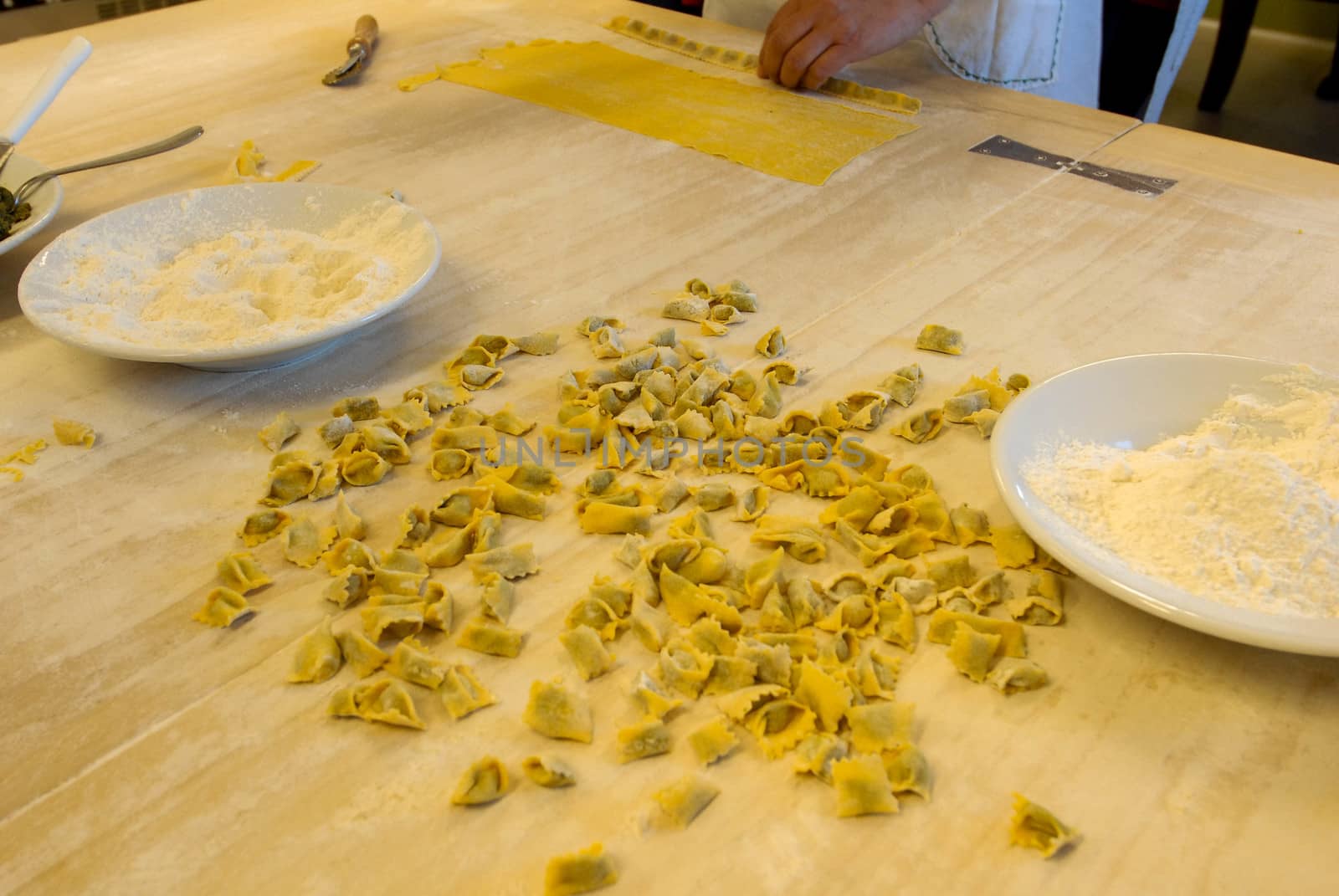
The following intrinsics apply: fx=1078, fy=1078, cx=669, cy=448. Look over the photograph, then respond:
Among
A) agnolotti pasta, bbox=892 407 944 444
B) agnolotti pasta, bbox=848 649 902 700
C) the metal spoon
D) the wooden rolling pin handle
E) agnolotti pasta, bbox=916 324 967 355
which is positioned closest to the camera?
agnolotti pasta, bbox=848 649 902 700

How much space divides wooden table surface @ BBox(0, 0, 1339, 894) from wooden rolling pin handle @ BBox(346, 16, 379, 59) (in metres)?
0.11

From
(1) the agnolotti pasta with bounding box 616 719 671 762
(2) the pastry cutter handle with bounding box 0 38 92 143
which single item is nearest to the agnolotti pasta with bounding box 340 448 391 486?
(1) the agnolotti pasta with bounding box 616 719 671 762

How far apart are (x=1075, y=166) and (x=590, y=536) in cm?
86

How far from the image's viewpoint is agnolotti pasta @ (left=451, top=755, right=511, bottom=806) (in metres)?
0.55

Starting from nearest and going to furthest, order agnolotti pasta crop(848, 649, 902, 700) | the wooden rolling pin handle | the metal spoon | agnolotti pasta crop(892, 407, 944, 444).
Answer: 1. agnolotti pasta crop(848, 649, 902, 700)
2. agnolotti pasta crop(892, 407, 944, 444)
3. the metal spoon
4. the wooden rolling pin handle

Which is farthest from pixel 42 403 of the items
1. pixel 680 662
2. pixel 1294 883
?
pixel 1294 883

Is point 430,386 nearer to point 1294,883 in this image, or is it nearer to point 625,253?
point 625,253

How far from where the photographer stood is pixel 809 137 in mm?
1382

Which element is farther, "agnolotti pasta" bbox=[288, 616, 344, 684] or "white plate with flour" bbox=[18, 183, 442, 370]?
"white plate with flour" bbox=[18, 183, 442, 370]

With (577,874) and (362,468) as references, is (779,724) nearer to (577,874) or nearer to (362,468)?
(577,874)

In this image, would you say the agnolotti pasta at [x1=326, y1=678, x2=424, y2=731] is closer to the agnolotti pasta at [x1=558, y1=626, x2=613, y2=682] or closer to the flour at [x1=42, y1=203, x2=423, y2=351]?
the agnolotti pasta at [x1=558, y1=626, x2=613, y2=682]

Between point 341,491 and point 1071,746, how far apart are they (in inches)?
20.6

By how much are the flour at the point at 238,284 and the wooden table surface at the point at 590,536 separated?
6 centimetres

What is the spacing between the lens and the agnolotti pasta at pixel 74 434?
2.80 ft
